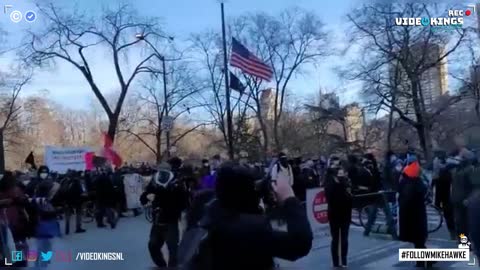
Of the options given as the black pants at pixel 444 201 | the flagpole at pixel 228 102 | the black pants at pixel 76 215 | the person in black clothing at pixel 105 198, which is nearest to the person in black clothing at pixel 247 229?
the flagpole at pixel 228 102

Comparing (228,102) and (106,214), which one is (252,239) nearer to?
(228,102)

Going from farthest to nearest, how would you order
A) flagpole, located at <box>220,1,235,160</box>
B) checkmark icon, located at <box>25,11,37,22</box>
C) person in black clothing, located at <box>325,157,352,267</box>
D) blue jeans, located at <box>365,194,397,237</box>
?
person in black clothing, located at <box>325,157,352,267</box>
blue jeans, located at <box>365,194,397,237</box>
checkmark icon, located at <box>25,11,37,22</box>
flagpole, located at <box>220,1,235,160</box>

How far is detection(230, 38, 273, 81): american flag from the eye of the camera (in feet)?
14.2

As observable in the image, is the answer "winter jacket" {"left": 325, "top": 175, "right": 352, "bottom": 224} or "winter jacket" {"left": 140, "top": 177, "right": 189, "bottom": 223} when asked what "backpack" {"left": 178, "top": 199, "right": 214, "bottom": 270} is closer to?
"winter jacket" {"left": 140, "top": 177, "right": 189, "bottom": 223}

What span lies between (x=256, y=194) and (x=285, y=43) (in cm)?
244

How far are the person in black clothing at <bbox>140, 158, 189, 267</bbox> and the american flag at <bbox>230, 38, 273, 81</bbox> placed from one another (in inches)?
37.1

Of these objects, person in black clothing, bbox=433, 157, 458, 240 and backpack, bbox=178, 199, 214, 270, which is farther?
person in black clothing, bbox=433, 157, 458, 240

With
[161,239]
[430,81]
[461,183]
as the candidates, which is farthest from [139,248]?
[461,183]

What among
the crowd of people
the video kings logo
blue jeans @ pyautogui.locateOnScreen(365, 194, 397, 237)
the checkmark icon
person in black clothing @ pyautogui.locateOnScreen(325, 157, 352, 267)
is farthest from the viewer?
person in black clothing @ pyautogui.locateOnScreen(325, 157, 352, 267)

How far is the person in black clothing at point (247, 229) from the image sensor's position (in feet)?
6.28

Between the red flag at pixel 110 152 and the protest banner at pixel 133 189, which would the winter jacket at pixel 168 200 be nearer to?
the protest banner at pixel 133 189

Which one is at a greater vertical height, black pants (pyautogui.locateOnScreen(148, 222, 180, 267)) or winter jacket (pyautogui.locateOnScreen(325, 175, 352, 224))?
winter jacket (pyautogui.locateOnScreen(325, 175, 352, 224))

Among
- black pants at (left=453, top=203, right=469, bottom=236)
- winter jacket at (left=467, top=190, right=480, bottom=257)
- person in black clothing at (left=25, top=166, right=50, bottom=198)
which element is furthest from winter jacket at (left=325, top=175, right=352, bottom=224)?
person in black clothing at (left=25, top=166, right=50, bottom=198)

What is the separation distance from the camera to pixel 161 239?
16.3 feet
